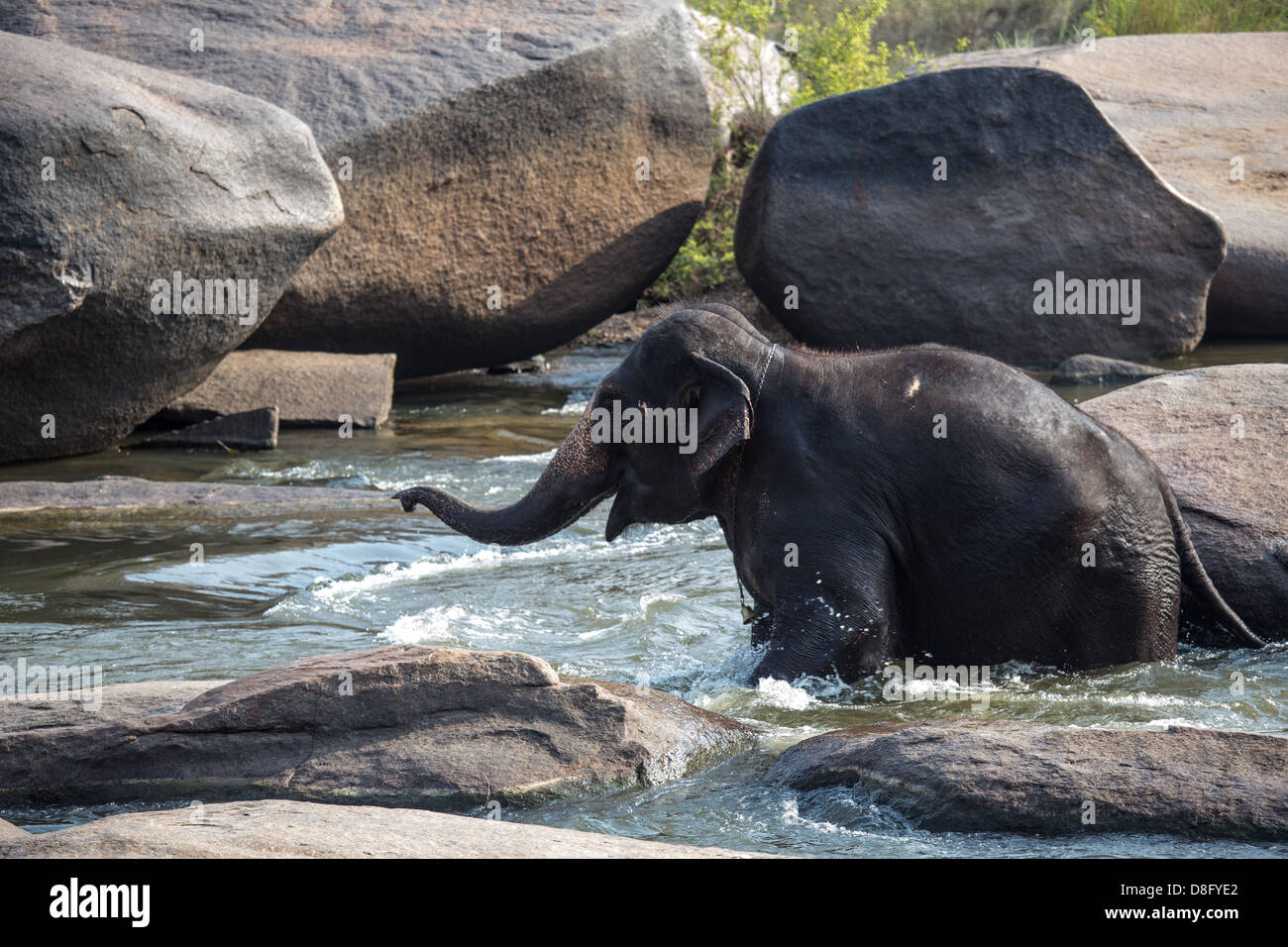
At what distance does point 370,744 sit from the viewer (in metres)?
4.20

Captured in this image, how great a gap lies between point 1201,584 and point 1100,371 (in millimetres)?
5934

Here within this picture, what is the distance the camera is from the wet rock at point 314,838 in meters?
3.14

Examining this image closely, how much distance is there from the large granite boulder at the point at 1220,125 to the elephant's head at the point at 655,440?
8332 millimetres

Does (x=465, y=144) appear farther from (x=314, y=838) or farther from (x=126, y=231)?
(x=314, y=838)

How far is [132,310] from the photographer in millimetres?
9031

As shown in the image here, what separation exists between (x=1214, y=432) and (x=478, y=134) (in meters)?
6.93

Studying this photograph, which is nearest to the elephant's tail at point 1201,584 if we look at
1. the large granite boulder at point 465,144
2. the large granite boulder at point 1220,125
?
the large granite boulder at point 465,144

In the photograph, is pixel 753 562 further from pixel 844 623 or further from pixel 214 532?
pixel 214 532

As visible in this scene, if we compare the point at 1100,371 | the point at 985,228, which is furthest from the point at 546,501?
the point at 985,228

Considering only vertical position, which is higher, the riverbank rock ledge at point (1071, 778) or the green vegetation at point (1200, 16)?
the green vegetation at point (1200, 16)

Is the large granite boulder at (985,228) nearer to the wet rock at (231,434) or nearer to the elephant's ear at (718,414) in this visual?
the wet rock at (231,434)

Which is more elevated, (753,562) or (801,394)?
(801,394)
